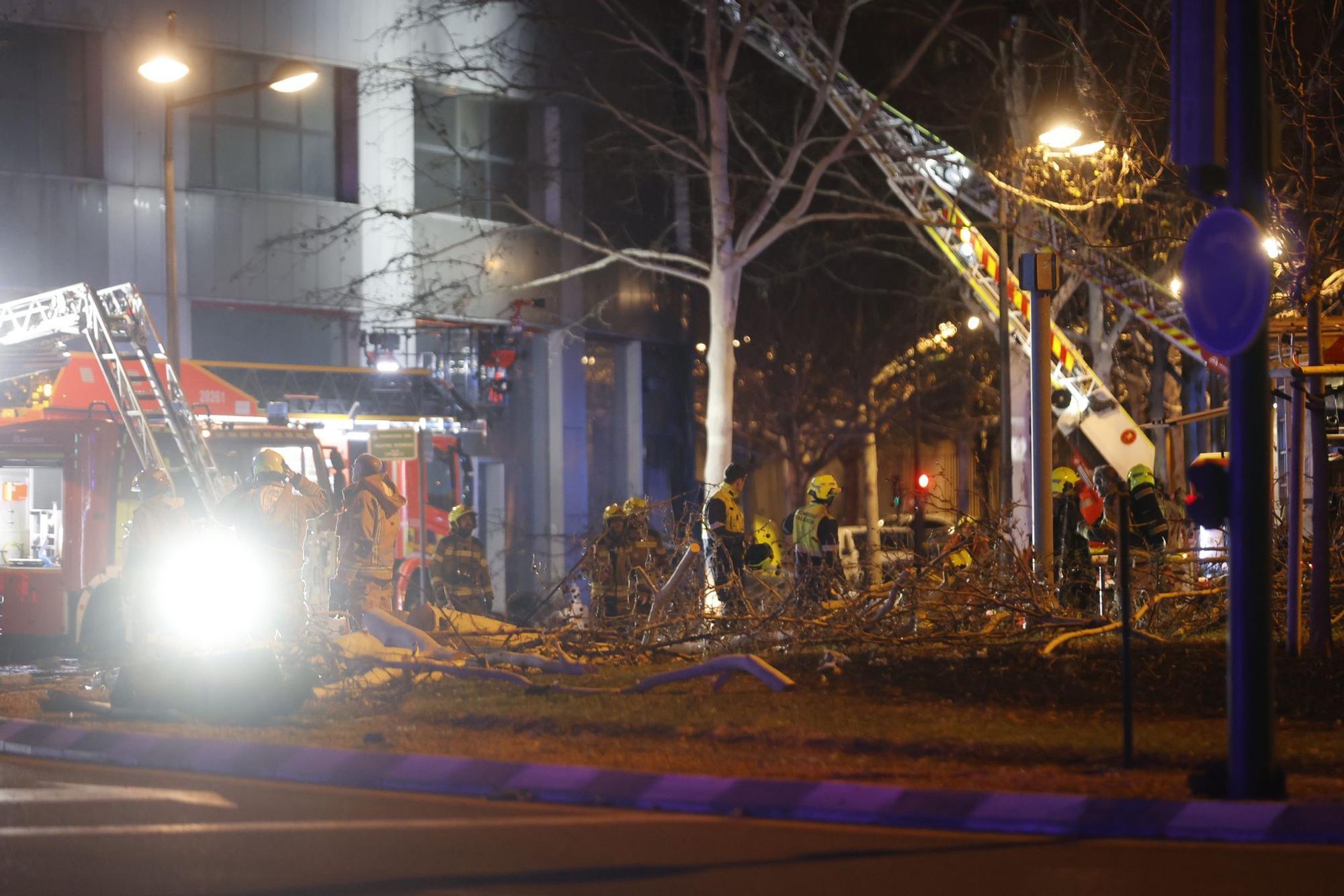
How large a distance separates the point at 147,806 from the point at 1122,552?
4.92 meters

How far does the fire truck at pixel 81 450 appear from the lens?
634 inches

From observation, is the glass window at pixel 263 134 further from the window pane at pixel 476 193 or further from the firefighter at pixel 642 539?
the firefighter at pixel 642 539

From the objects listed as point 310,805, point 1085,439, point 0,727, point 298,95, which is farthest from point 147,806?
point 298,95

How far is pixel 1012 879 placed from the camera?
6129mm

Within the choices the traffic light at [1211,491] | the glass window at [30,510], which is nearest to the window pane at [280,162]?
the glass window at [30,510]

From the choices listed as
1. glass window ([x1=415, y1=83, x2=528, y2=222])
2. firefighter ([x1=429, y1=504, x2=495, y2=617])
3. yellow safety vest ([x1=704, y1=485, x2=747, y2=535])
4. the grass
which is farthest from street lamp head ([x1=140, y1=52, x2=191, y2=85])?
glass window ([x1=415, y1=83, x2=528, y2=222])

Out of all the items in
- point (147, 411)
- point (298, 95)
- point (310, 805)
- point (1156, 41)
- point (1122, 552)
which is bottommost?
point (310, 805)

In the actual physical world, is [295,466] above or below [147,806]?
above

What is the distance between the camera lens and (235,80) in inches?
979

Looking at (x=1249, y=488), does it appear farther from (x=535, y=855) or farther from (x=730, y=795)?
(x=535, y=855)

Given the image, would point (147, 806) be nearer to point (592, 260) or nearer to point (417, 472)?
point (417, 472)

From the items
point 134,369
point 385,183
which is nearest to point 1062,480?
point 134,369

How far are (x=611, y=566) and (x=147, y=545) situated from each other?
13.1ft

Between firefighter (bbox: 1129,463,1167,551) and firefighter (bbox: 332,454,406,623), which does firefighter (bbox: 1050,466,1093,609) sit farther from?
firefighter (bbox: 332,454,406,623)
